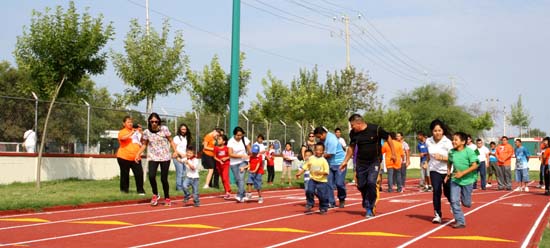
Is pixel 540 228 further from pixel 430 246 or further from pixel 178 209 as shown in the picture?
pixel 178 209

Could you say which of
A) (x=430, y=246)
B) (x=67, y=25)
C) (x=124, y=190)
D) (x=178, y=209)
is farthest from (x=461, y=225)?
(x=67, y=25)

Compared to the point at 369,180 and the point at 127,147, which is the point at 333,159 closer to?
the point at 369,180

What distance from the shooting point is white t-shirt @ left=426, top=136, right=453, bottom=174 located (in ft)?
48.7

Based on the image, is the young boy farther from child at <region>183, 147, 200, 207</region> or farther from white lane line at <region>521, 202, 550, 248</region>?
child at <region>183, 147, 200, 207</region>

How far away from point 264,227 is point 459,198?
3404 mm

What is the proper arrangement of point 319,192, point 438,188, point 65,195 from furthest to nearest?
point 65,195 → point 319,192 → point 438,188

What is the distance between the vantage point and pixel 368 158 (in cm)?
1583

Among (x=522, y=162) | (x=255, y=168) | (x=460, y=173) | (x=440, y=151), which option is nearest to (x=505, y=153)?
(x=522, y=162)

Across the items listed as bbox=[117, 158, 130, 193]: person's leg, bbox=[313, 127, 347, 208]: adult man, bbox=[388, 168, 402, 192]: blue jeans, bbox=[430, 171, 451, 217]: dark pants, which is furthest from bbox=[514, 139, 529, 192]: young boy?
bbox=[430, 171, 451, 217]: dark pants

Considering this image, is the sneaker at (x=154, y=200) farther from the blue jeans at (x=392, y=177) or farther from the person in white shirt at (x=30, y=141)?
the blue jeans at (x=392, y=177)

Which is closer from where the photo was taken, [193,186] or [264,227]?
[264,227]

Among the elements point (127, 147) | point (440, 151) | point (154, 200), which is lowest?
point (154, 200)

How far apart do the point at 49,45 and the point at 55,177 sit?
557cm

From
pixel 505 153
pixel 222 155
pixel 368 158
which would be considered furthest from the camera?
pixel 505 153
